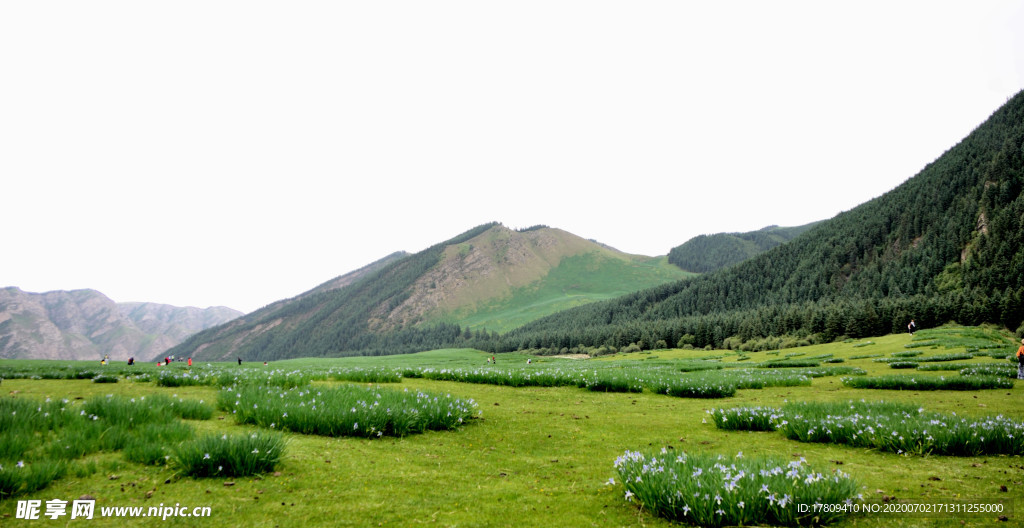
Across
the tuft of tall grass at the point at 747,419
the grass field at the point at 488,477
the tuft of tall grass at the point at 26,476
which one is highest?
the tuft of tall grass at the point at 26,476

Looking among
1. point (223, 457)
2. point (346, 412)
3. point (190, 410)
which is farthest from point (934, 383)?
point (190, 410)

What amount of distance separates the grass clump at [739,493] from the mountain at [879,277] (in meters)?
61.1

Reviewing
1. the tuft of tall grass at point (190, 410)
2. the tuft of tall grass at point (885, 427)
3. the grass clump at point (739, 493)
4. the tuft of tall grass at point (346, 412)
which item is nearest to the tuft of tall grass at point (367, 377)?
the tuft of tall grass at point (346, 412)

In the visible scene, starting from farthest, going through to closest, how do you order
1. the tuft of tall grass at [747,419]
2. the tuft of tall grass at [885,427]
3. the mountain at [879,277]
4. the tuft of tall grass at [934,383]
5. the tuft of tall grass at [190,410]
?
the mountain at [879,277] < the tuft of tall grass at [934,383] < the tuft of tall grass at [747,419] < the tuft of tall grass at [190,410] < the tuft of tall grass at [885,427]

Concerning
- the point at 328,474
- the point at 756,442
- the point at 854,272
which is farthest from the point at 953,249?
the point at 328,474

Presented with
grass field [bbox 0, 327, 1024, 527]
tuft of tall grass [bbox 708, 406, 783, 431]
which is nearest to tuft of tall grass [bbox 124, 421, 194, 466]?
grass field [bbox 0, 327, 1024, 527]

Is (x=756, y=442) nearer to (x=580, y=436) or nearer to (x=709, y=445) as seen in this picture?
(x=709, y=445)

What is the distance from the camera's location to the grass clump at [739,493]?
4.59 metres

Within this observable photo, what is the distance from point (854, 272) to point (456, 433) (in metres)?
181

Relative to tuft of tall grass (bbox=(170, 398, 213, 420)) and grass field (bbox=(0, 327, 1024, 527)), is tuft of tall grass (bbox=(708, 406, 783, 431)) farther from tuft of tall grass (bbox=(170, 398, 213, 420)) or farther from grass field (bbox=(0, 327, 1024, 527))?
tuft of tall grass (bbox=(170, 398, 213, 420))

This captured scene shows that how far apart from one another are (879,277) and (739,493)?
16362 centimetres

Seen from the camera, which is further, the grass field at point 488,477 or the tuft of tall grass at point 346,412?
the tuft of tall grass at point 346,412

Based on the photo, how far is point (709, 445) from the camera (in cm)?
853

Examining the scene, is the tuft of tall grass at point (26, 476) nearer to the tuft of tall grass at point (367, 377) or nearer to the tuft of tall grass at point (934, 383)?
the tuft of tall grass at point (367, 377)
